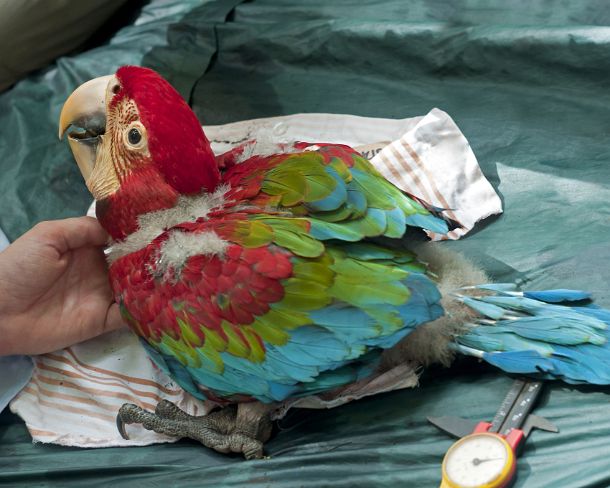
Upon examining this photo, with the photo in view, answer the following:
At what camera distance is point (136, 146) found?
961mm

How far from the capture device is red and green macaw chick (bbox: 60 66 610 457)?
87 centimetres

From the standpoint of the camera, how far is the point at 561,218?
1177 mm

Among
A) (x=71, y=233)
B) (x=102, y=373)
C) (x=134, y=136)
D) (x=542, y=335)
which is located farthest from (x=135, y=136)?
(x=542, y=335)

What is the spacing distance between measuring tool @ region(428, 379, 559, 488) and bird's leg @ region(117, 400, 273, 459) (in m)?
0.21

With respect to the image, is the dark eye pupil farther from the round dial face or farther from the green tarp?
the round dial face

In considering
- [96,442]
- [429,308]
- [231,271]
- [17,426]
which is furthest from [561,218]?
[17,426]

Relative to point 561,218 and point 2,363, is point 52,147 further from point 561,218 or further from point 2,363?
point 561,218

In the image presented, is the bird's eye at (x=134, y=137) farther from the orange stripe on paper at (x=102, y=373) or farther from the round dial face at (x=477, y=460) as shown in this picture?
the round dial face at (x=477, y=460)

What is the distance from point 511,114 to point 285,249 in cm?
65

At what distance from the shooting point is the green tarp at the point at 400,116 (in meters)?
0.89

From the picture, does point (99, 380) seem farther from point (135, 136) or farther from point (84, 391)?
point (135, 136)

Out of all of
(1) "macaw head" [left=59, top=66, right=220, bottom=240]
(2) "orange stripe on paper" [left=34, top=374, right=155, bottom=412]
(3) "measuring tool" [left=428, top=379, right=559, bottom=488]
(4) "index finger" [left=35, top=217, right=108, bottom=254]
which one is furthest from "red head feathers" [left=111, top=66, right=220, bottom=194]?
(3) "measuring tool" [left=428, top=379, right=559, bottom=488]

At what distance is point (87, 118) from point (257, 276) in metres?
0.34

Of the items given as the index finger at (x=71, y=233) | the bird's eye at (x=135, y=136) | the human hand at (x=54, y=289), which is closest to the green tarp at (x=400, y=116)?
the human hand at (x=54, y=289)
